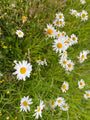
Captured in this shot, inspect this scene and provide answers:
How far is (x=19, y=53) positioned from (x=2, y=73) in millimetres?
345

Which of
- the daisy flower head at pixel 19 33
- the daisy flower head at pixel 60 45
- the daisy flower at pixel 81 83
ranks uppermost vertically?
the daisy flower head at pixel 19 33

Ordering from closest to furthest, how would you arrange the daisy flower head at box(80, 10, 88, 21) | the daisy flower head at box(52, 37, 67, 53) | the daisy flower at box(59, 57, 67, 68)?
the daisy flower head at box(52, 37, 67, 53) < the daisy flower at box(59, 57, 67, 68) < the daisy flower head at box(80, 10, 88, 21)

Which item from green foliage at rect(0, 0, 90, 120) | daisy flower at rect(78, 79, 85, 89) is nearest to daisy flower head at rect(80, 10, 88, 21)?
green foliage at rect(0, 0, 90, 120)

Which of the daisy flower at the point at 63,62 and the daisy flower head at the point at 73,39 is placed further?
the daisy flower head at the point at 73,39

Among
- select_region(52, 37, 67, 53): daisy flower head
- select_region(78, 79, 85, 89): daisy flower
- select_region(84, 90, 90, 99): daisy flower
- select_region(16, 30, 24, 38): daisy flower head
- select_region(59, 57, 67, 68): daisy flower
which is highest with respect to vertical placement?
select_region(16, 30, 24, 38): daisy flower head

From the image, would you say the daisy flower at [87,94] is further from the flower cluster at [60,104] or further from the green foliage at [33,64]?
the flower cluster at [60,104]

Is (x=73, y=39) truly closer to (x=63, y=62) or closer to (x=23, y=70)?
(x=63, y=62)

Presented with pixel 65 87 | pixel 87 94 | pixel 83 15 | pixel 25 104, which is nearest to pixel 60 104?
pixel 65 87

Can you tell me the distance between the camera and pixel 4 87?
1489 mm

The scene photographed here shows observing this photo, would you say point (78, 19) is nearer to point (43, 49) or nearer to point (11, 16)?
point (43, 49)

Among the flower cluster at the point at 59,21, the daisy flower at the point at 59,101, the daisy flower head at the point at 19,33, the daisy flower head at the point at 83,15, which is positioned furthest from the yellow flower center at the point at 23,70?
the daisy flower head at the point at 83,15

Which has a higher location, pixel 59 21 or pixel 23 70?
pixel 59 21

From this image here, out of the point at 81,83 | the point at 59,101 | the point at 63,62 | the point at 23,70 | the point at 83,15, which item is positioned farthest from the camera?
the point at 83,15

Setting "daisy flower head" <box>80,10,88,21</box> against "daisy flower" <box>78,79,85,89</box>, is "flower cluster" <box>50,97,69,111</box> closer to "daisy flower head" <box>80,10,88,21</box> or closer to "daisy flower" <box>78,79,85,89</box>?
"daisy flower" <box>78,79,85,89</box>
